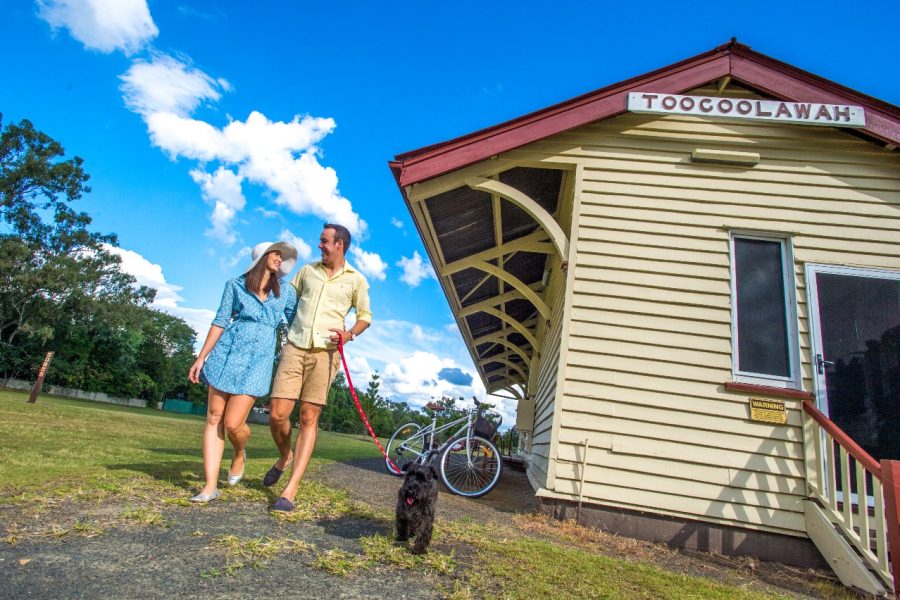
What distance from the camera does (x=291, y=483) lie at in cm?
330

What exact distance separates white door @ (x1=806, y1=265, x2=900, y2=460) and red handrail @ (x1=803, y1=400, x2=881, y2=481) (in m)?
0.23

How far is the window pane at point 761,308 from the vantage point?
15.8 ft

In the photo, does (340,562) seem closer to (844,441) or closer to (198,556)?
(198,556)

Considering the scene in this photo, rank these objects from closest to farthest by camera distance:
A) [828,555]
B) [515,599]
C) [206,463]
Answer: [515,599] → [206,463] → [828,555]

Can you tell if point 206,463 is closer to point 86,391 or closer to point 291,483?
point 291,483

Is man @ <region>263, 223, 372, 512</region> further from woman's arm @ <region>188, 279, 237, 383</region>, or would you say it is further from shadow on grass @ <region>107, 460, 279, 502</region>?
woman's arm @ <region>188, 279, 237, 383</region>

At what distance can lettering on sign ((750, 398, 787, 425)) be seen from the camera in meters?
4.55

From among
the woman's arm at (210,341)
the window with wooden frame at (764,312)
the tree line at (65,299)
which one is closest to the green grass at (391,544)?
the woman's arm at (210,341)

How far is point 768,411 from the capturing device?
458cm

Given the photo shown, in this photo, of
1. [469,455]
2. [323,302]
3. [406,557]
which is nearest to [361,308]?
[323,302]

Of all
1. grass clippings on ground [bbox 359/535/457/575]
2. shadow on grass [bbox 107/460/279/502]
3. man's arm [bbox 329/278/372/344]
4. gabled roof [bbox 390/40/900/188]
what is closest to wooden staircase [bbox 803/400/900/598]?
grass clippings on ground [bbox 359/535/457/575]

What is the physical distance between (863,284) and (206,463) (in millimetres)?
6000

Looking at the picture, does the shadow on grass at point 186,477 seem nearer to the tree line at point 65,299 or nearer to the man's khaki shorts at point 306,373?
the man's khaki shorts at point 306,373

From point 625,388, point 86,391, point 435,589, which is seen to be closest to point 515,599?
point 435,589
